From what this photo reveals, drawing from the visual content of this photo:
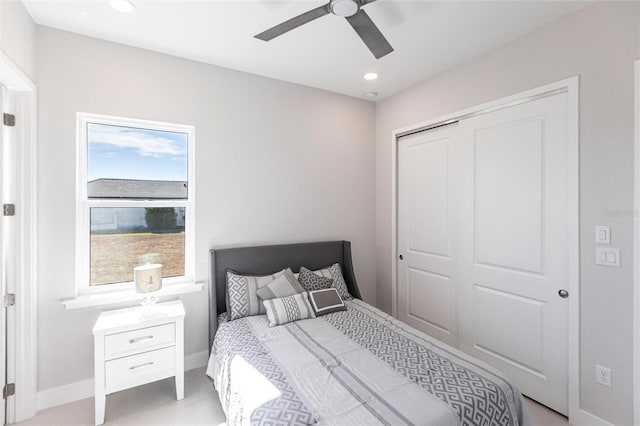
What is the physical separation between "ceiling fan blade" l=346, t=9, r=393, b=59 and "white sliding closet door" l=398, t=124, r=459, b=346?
137 cm

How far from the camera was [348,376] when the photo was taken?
5.45 feet

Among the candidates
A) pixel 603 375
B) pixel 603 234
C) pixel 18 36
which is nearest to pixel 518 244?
pixel 603 234

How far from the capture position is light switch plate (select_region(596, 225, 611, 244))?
1.91m

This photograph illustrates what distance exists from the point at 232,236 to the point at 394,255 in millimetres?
1794

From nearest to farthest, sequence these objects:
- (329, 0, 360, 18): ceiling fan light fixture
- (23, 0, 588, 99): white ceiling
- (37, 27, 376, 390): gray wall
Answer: (329, 0, 360, 18): ceiling fan light fixture, (23, 0, 588, 99): white ceiling, (37, 27, 376, 390): gray wall

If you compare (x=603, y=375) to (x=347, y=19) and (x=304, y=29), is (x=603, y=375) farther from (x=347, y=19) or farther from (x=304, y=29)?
(x=304, y=29)

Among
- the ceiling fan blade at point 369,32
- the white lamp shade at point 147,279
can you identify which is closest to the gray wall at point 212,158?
the white lamp shade at point 147,279

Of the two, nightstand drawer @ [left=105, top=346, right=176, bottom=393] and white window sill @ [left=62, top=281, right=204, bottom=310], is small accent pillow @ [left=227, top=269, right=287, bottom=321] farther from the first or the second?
nightstand drawer @ [left=105, top=346, right=176, bottom=393]

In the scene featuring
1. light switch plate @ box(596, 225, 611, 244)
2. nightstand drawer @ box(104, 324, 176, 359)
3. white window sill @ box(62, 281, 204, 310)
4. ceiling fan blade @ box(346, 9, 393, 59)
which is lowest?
nightstand drawer @ box(104, 324, 176, 359)

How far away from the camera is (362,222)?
3666mm

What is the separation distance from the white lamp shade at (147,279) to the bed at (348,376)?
0.52 m

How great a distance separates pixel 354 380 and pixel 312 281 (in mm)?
1266

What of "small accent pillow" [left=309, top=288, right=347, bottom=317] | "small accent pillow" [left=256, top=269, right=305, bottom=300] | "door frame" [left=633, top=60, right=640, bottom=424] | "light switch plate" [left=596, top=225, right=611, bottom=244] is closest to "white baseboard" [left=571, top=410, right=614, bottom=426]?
"door frame" [left=633, top=60, right=640, bottom=424]

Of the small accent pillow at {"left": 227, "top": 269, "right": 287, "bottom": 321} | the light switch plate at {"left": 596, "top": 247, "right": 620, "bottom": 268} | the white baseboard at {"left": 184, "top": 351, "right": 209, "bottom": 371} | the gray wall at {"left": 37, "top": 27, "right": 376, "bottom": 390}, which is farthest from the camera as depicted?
the white baseboard at {"left": 184, "top": 351, "right": 209, "bottom": 371}
